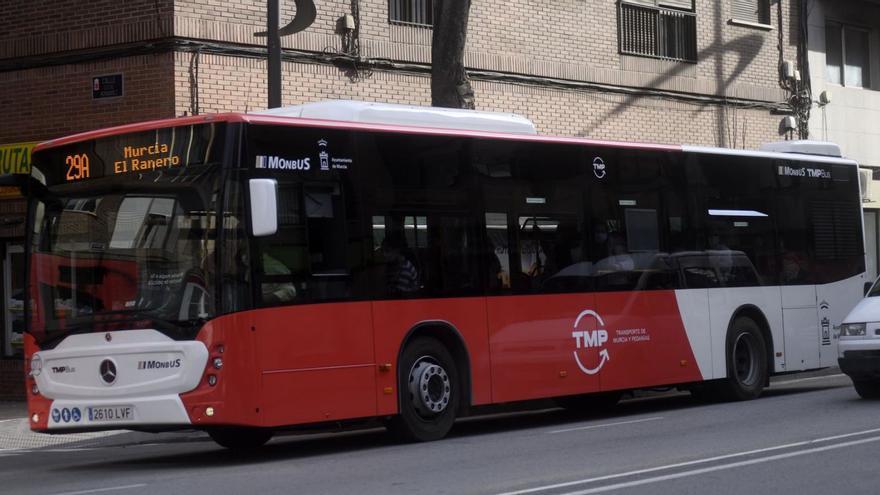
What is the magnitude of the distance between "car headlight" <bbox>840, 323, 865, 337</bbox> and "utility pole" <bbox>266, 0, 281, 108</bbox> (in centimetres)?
699

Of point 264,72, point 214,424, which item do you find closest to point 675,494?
point 214,424

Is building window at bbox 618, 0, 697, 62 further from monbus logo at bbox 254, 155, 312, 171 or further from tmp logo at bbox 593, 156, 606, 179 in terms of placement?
monbus logo at bbox 254, 155, 312, 171

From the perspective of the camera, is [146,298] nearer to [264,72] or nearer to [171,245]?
[171,245]

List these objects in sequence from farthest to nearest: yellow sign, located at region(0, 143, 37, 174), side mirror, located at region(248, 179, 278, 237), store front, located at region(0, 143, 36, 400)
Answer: store front, located at region(0, 143, 36, 400) < yellow sign, located at region(0, 143, 37, 174) < side mirror, located at region(248, 179, 278, 237)

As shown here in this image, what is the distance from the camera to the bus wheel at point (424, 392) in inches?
503

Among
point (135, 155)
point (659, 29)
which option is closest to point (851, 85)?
point (659, 29)

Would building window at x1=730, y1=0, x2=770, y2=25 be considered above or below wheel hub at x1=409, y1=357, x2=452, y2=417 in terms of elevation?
above

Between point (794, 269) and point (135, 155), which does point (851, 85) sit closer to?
point (794, 269)

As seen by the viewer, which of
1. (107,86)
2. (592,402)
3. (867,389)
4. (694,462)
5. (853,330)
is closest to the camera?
(694,462)

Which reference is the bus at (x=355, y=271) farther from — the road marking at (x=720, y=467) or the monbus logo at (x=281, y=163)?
the road marking at (x=720, y=467)

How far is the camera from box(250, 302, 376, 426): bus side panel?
37.8ft

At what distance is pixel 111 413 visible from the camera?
1157cm

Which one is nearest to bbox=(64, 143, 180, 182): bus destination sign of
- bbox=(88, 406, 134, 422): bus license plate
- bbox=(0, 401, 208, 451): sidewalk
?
bbox=(88, 406, 134, 422): bus license plate

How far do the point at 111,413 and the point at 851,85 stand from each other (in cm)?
2227
